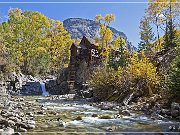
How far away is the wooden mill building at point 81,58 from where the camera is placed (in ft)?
164

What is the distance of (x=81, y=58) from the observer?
176 ft

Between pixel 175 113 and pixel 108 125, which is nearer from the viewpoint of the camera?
pixel 108 125

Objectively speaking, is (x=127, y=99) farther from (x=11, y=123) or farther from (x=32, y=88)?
(x=32, y=88)

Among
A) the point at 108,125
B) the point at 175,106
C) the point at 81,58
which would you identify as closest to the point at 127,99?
the point at 175,106

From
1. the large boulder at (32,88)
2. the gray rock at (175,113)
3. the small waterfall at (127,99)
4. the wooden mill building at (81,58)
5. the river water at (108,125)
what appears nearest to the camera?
the river water at (108,125)

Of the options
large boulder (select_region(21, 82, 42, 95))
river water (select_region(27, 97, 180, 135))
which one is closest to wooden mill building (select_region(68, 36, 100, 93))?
large boulder (select_region(21, 82, 42, 95))

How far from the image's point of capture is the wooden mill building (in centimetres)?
5006

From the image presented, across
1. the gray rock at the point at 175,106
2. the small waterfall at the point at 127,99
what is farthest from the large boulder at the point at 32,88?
the gray rock at the point at 175,106

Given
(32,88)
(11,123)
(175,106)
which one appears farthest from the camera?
(32,88)

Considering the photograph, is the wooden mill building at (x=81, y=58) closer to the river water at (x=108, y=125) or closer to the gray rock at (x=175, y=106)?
the gray rock at (x=175, y=106)

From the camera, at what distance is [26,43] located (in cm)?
5484

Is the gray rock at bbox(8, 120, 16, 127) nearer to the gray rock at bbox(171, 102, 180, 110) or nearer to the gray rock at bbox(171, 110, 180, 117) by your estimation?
the gray rock at bbox(171, 110, 180, 117)

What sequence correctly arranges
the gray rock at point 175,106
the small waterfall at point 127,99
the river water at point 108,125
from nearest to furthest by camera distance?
the river water at point 108,125, the gray rock at point 175,106, the small waterfall at point 127,99

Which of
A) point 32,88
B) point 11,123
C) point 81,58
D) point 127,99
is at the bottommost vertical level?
point 11,123
